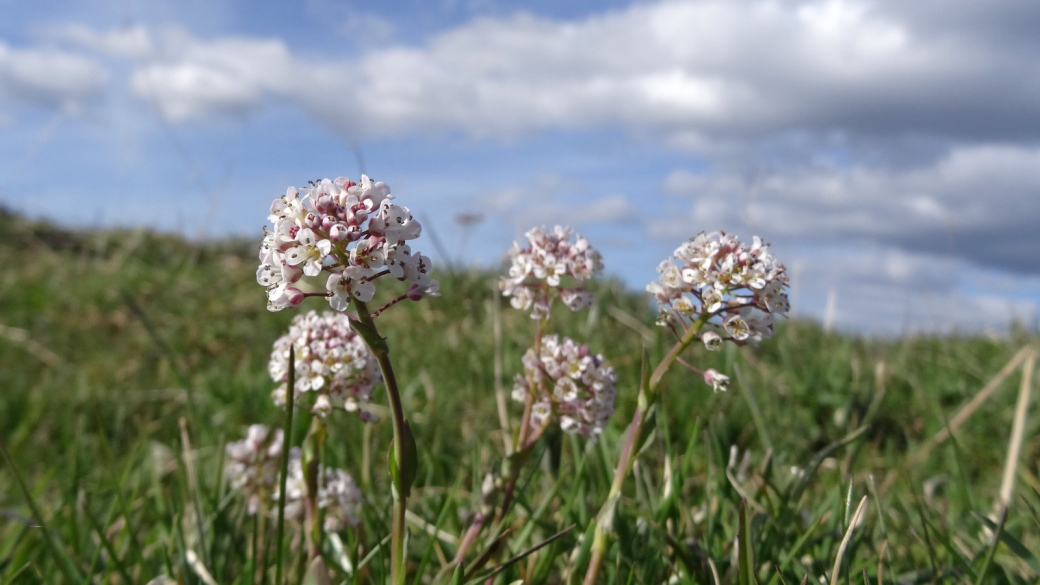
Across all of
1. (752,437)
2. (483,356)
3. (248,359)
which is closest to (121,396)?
(248,359)

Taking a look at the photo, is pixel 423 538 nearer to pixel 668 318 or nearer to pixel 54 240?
pixel 668 318

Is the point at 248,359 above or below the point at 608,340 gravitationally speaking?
below

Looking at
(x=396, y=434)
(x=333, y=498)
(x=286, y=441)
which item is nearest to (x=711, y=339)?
(x=396, y=434)

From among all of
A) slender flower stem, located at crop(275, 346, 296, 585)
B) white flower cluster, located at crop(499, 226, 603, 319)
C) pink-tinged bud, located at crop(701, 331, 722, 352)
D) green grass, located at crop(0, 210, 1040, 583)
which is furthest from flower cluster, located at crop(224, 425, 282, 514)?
pink-tinged bud, located at crop(701, 331, 722, 352)

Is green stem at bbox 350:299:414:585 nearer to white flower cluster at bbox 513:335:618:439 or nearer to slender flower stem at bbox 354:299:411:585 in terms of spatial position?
slender flower stem at bbox 354:299:411:585

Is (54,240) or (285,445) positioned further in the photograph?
(54,240)
